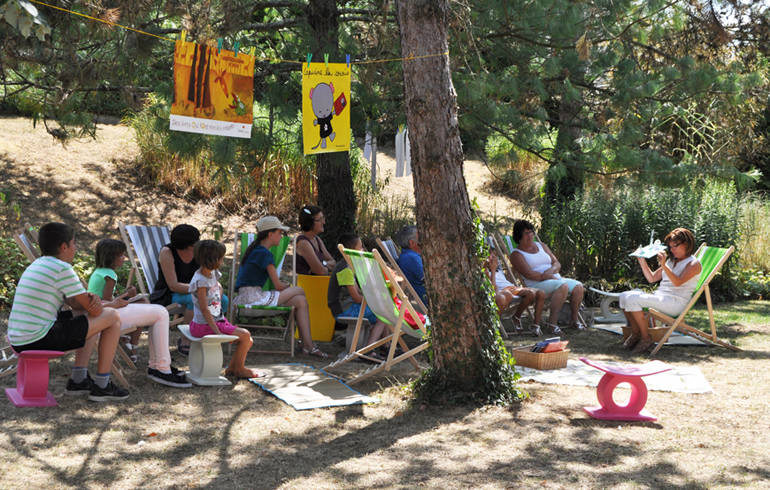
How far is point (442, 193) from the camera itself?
14.6ft

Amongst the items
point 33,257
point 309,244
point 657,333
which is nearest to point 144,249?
point 309,244

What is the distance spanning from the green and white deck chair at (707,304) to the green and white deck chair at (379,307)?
2143 millimetres

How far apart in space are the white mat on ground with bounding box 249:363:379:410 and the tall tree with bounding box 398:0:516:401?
1.98 feet

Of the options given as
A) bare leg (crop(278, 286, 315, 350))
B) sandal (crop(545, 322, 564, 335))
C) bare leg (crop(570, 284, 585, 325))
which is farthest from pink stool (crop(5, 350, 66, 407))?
bare leg (crop(570, 284, 585, 325))

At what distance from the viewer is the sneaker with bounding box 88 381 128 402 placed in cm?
455

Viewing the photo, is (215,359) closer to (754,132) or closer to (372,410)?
(372,410)

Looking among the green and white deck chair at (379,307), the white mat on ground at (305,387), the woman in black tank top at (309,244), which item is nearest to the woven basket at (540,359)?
the green and white deck chair at (379,307)

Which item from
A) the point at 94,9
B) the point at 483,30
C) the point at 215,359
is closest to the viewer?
the point at 215,359

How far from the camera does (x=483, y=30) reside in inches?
294

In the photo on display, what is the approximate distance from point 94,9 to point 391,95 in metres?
3.10

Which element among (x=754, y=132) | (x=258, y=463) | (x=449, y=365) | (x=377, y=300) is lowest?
(x=258, y=463)

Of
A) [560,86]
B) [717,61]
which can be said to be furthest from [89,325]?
[717,61]

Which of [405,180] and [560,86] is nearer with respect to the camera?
[560,86]

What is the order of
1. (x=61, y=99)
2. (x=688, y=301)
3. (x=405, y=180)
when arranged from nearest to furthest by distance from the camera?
(x=688, y=301) < (x=61, y=99) < (x=405, y=180)
